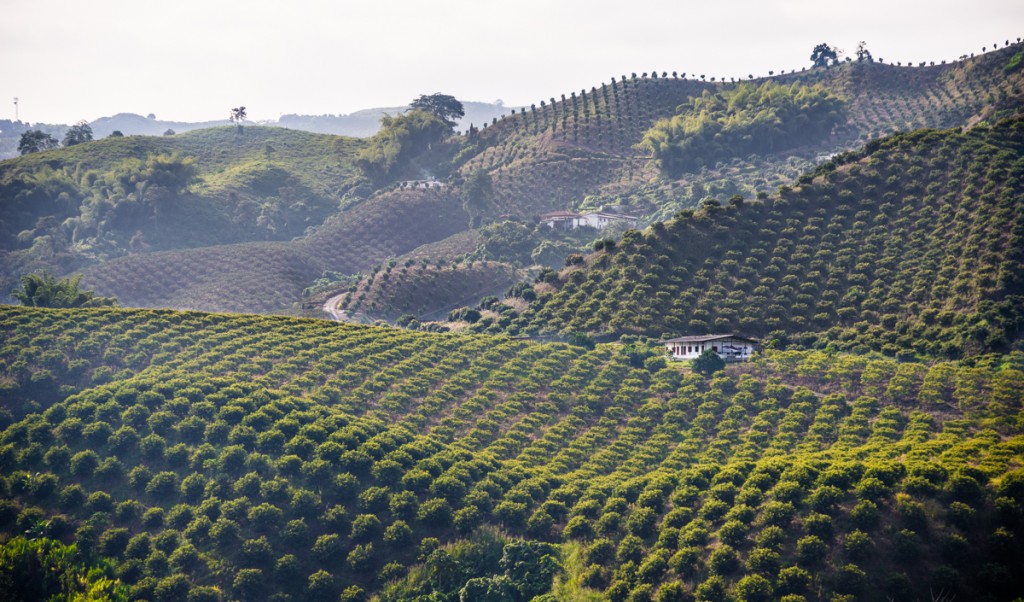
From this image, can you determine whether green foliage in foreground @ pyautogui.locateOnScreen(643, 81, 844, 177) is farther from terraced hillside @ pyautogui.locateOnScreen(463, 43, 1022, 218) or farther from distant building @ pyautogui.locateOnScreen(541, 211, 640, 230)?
distant building @ pyautogui.locateOnScreen(541, 211, 640, 230)

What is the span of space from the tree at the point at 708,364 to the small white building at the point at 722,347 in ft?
4.95

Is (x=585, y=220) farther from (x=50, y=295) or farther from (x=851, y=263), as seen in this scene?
(x=50, y=295)

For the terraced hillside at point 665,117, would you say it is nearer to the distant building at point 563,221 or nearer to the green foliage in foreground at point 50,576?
the distant building at point 563,221

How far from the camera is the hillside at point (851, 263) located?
236 ft

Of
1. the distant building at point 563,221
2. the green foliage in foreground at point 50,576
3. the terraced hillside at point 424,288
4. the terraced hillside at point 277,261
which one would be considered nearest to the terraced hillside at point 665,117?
the distant building at point 563,221

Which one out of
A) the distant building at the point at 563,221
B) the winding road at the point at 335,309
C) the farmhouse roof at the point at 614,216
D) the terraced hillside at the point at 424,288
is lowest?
the winding road at the point at 335,309

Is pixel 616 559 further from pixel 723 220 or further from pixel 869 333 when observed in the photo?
pixel 723 220

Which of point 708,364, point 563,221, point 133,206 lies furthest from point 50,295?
point 133,206

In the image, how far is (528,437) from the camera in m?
62.1

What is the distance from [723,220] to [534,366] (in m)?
30.8

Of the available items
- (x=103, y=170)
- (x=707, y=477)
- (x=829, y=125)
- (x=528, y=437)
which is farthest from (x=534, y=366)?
(x=103, y=170)

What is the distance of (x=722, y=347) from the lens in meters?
70.0

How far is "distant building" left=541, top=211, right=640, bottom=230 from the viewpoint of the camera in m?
140

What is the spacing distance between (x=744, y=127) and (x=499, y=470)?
402 feet
